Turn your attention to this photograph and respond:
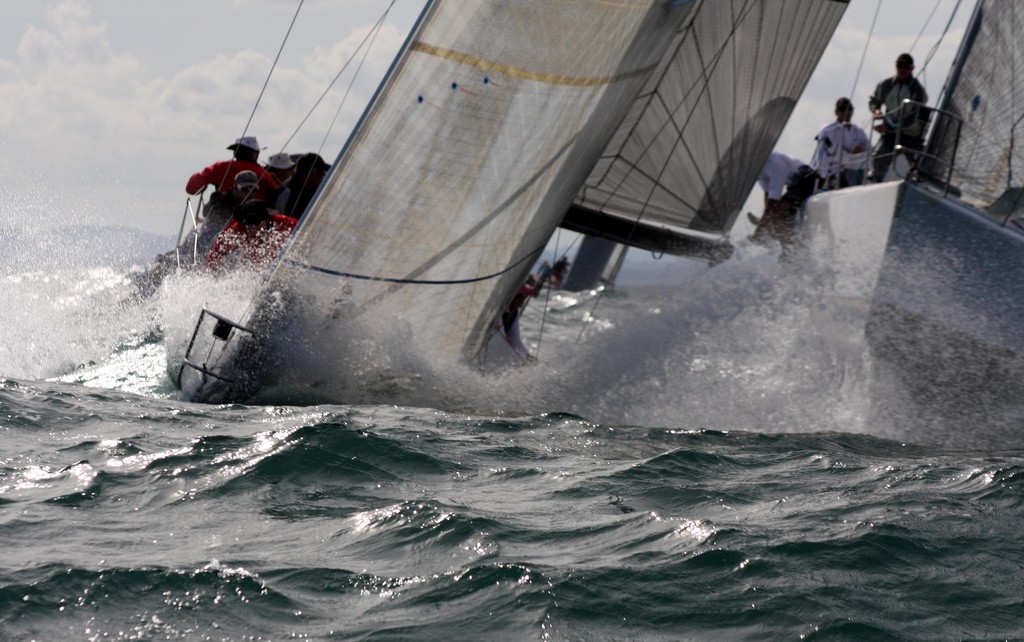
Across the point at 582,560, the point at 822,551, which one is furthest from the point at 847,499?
the point at 582,560

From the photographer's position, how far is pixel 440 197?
610 centimetres

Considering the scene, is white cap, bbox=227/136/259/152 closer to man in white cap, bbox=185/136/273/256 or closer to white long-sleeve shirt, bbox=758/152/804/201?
man in white cap, bbox=185/136/273/256

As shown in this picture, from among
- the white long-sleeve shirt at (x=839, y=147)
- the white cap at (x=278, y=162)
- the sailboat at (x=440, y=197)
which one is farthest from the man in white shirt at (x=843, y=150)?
the white cap at (x=278, y=162)

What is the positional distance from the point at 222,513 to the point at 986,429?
3.91m

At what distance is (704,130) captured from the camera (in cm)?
884

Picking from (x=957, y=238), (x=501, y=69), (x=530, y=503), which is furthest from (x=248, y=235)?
(x=957, y=238)

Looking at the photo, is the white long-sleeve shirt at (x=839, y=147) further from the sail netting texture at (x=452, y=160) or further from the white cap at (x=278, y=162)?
the white cap at (x=278, y=162)

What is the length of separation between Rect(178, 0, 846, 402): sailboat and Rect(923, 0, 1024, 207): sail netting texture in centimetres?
178

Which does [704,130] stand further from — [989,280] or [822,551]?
[822,551]

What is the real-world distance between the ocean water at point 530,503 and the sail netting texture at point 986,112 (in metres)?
1.01

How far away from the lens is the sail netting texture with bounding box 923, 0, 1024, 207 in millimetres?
7125

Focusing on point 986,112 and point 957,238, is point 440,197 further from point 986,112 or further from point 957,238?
point 986,112

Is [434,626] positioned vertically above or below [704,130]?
below

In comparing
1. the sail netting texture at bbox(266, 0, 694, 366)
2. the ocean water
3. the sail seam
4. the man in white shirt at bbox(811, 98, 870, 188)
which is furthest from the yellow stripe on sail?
the man in white shirt at bbox(811, 98, 870, 188)
